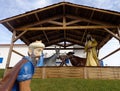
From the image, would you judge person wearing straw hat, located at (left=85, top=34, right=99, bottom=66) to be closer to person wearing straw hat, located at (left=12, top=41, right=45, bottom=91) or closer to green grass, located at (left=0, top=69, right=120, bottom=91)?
green grass, located at (left=0, top=69, right=120, bottom=91)

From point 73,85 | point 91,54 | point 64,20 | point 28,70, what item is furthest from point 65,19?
point 28,70

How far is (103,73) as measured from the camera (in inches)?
462

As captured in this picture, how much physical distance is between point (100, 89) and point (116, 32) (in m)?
5.88

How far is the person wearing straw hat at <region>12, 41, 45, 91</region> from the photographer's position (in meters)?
2.35

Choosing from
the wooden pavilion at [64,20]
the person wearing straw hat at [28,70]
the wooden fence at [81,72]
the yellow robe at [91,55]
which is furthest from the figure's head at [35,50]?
the yellow robe at [91,55]

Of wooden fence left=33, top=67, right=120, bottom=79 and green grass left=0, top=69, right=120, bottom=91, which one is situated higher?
wooden fence left=33, top=67, right=120, bottom=79

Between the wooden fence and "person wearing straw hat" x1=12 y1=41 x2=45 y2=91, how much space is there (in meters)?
9.39

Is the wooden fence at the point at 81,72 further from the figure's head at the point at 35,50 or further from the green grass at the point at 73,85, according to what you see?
the figure's head at the point at 35,50

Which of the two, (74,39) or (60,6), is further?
(74,39)

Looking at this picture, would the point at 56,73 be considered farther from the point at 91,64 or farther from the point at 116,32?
the point at 116,32

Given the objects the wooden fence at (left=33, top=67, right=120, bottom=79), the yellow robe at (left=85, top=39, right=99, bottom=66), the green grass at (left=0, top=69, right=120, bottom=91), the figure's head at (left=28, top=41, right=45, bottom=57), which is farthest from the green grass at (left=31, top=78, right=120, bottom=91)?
the figure's head at (left=28, top=41, right=45, bottom=57)

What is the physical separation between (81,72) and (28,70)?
31.7 feet

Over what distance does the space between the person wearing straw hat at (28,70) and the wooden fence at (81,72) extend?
939 cm

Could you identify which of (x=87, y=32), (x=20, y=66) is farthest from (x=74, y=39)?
(x=20, y=66)
